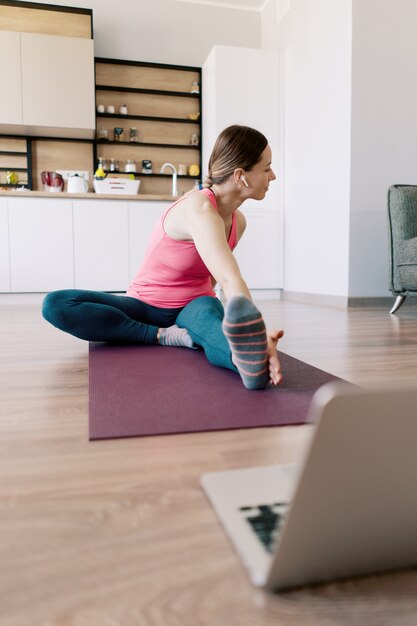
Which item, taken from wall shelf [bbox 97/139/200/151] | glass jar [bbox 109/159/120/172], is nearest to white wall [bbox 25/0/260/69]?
wall shelf [bbox 97/139/200/151]

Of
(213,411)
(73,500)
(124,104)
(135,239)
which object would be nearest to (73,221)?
(135,239)

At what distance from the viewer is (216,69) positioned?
169 inches

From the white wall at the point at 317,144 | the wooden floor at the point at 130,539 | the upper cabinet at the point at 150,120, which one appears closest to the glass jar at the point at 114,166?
the upper cabinet at the point at 150,120

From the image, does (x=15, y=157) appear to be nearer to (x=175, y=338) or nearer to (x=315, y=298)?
(x=315, y=298)

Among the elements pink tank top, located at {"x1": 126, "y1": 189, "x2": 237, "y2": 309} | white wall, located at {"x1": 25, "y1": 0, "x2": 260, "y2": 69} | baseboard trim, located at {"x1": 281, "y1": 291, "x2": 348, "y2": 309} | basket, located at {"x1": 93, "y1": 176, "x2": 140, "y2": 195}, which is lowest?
baseboard trim, located at {"x1": 281, "y1": 291, "x2": 348, "y2": 309}

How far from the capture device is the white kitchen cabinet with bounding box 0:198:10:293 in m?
3.87

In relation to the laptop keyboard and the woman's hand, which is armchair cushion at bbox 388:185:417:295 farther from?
the laptop keyboard

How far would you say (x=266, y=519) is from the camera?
1.70ft

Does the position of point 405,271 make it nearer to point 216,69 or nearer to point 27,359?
point 27,359

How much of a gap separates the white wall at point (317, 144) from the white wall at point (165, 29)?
657mm

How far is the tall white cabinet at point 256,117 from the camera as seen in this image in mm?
4340

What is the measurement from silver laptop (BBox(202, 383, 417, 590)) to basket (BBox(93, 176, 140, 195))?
4.27m

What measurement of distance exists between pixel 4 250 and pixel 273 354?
3350 mm

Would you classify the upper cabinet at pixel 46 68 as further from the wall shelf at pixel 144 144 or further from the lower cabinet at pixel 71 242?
the lower cabinet at pixel 71 242
